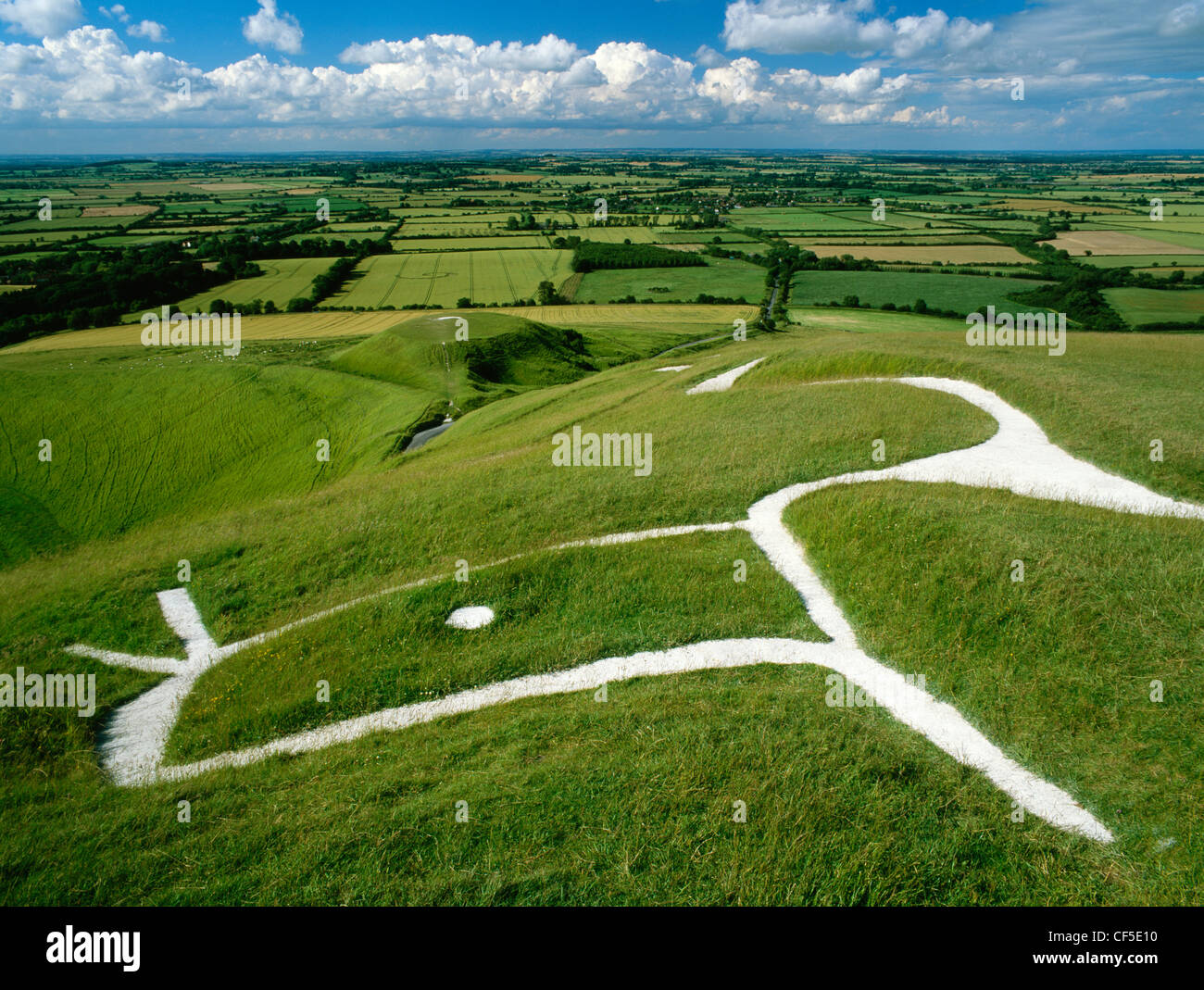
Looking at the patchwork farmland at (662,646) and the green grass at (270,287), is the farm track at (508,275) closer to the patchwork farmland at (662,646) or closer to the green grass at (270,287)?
the green grass at (270,287)

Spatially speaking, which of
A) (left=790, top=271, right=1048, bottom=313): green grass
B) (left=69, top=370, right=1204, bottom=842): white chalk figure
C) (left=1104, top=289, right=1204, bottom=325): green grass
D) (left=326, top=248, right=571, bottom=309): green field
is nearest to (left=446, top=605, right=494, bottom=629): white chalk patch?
(left=69, top=370, right=1204, bottom=842): white chalk figure

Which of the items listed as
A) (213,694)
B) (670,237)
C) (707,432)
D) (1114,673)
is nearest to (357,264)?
(670,237)

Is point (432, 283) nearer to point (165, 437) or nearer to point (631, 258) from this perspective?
point (631, 258)

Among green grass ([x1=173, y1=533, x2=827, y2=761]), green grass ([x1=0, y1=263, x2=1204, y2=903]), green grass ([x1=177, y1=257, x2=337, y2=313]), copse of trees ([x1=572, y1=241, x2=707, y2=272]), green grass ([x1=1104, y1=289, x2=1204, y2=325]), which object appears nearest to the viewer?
green grass ([x1=0, y1=263, x2=1204, y2=903])

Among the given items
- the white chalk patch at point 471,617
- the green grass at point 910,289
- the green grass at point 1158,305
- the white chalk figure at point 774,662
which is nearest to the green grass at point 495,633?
the white chalk patch at point 471,617

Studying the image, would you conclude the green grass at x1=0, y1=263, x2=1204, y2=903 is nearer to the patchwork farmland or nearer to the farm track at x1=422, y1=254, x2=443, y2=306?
the patchwork farmland
